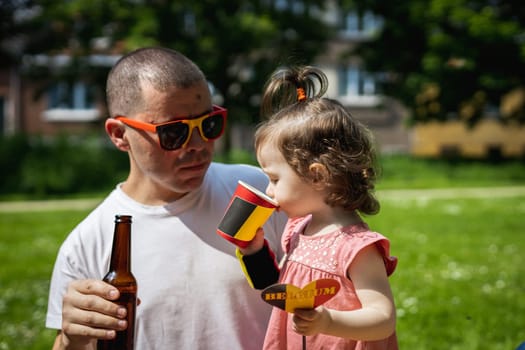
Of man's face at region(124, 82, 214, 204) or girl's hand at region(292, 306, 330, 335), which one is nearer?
girl's hand at region(292, 306, 330, 335)

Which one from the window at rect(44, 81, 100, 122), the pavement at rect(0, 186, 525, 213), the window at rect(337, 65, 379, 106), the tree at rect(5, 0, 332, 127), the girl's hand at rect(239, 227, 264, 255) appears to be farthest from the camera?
the window at rect(337, 65, 379, 106)

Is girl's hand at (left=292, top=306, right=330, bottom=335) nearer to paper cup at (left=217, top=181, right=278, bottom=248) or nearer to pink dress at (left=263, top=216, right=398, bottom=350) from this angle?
pink dress at (left=263, top=216, right=398, bottom=350)

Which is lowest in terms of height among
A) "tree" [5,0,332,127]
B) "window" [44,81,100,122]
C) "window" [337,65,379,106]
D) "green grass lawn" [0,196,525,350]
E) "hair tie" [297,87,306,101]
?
"window" [44,81,100,122]

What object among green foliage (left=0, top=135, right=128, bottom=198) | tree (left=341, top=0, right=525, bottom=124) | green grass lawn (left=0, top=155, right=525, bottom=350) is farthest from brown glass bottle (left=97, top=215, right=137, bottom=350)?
tree (left=341, top=0, right=525, bottom=124)

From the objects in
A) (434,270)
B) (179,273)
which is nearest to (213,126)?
(179,273)

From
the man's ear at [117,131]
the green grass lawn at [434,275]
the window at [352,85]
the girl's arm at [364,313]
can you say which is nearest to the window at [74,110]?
the window at [352,85]

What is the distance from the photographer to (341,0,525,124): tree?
21.2 meters

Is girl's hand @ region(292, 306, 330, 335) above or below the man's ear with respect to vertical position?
below

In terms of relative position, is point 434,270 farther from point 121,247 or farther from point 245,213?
point 121,247

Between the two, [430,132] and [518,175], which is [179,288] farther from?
[430,132]

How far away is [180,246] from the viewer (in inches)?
104

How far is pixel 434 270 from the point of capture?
279 inches

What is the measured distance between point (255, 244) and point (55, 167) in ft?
56.1

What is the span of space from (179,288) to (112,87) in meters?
0.93
